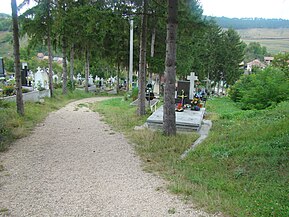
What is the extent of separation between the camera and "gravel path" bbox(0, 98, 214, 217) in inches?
160

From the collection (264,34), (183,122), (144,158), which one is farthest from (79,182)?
(264,34)

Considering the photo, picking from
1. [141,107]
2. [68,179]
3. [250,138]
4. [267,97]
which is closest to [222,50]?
[267,97]

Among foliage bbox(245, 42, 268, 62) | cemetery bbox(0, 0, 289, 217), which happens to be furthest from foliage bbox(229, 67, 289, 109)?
foliage bbox(245, 42, 268, 62)

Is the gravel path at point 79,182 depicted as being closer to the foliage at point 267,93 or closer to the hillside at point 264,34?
the foliage at point 267,93

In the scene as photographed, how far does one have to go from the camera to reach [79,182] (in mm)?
5090

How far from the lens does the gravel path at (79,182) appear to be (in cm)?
407

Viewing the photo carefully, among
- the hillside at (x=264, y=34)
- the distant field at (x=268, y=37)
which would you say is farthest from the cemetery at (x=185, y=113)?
the distant field at (x=268, y=37)

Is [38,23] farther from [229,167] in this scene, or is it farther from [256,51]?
[256,51]

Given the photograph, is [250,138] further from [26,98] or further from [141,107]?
[26,98]

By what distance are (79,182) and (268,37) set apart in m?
141

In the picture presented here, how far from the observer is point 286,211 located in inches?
148

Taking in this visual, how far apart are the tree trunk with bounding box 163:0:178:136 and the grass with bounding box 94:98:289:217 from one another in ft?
1.60

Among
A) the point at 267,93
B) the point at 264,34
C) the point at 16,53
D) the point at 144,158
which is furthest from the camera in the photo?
the point at 264,34

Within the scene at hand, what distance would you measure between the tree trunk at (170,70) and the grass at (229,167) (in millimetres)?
488
